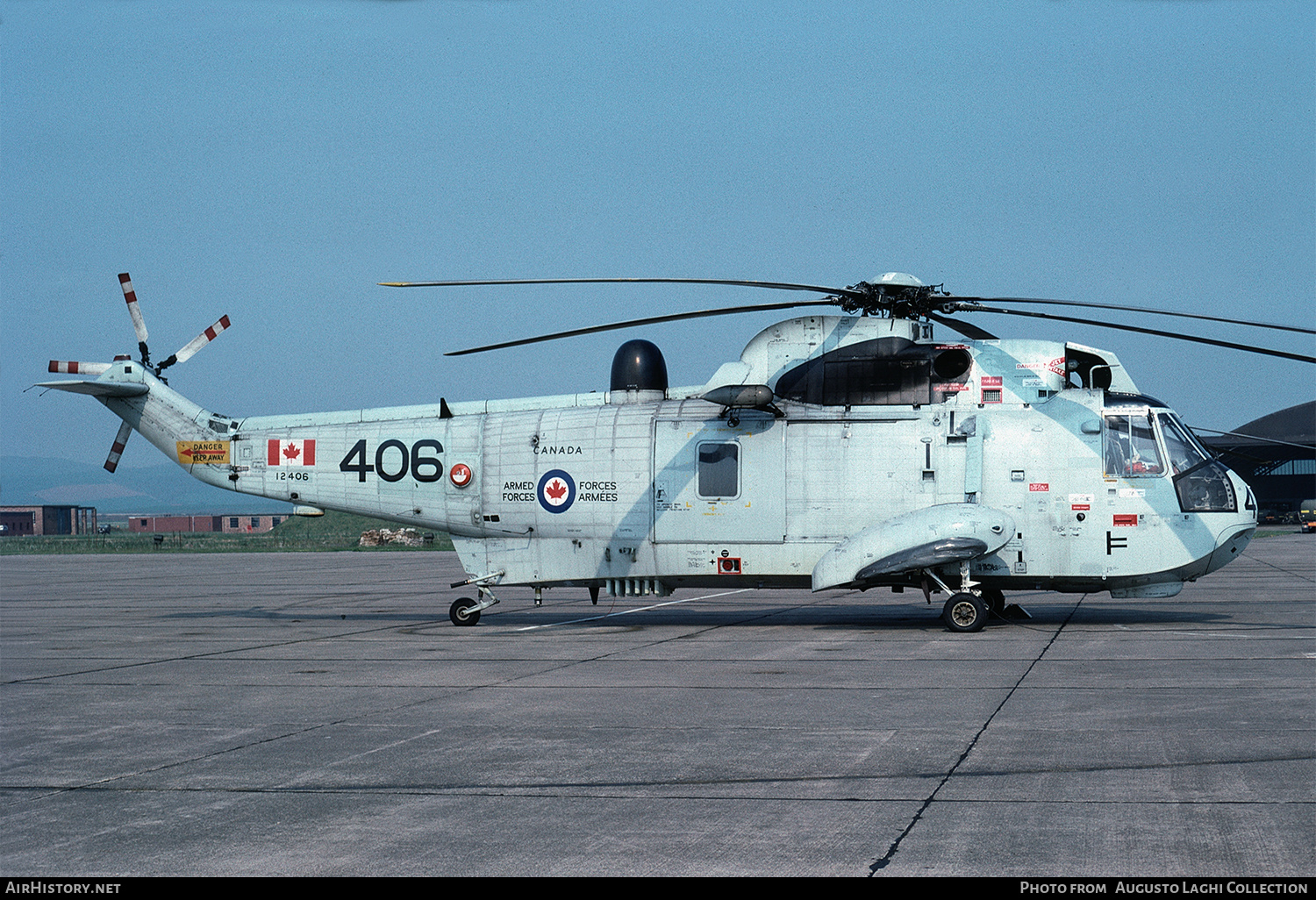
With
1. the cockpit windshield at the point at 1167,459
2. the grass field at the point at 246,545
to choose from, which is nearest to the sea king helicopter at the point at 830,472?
the cockpit windshield at the point at 1167,459

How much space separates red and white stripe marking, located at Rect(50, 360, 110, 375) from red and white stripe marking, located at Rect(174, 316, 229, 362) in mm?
1313

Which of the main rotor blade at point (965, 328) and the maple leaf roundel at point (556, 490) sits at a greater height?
the main rotor blade at point (965, 328)

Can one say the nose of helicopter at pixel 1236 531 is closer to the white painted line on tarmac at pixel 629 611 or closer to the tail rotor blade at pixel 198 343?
the white painted line on tarmac at pixel 629 611

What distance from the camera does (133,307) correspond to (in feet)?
68.5


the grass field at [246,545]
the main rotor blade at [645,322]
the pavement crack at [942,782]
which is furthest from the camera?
the grass field at [246,545]

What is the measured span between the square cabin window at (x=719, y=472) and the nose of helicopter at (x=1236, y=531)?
277 inches

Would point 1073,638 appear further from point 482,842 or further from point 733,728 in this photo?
point 482,842

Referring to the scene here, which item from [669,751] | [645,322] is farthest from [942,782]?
[645,322]

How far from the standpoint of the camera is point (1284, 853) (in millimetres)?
5816

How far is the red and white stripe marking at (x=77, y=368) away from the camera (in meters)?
20.5

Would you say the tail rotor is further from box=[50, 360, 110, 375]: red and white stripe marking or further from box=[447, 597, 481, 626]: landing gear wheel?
box=[447, 597, 481, 626]: landing gear wheel

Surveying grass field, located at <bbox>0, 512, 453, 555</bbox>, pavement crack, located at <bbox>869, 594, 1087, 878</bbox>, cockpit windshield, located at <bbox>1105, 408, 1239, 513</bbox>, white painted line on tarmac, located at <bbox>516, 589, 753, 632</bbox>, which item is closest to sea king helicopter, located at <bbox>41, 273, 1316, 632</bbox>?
cockpit windshield, located at <bbox>1105, 408, 1239, 513</bbox>

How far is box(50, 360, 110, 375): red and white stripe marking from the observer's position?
67.1ft

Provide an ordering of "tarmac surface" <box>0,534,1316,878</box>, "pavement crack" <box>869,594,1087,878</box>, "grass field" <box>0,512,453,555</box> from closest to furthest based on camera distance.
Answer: "pavement crack" <box>869,594,1087,878</box>
"tarmac surface" <box>0,534,1316,878</box>
"grass field" <box>0,512,453,555</box>
